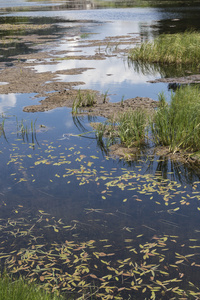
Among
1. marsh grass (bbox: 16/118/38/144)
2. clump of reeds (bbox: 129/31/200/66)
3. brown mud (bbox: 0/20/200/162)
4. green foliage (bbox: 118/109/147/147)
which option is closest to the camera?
green foliage (bbox: 118/109/147/147)

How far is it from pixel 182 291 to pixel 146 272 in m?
0.51

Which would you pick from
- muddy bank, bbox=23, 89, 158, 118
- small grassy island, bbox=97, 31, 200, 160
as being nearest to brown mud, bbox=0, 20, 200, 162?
muddy bank, bbox=23, 89, 158, 118

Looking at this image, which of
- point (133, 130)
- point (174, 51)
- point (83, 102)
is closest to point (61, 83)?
point (83, 102)

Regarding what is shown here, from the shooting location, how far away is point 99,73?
56.7ft

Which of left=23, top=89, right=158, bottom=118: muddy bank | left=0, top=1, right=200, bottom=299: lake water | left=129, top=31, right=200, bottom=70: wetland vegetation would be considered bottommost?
left=0, top=1, right=200, bottom=299: lake water

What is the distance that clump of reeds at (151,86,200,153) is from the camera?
828 centimetres

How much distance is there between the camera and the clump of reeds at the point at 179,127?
8.28m

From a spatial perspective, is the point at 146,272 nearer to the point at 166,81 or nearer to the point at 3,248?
the point at 3,248

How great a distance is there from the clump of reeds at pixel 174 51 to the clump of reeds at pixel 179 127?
9716 mm

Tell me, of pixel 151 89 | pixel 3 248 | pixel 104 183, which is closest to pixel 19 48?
pixel 151 89

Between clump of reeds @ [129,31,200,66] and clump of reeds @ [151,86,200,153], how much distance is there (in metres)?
9.72

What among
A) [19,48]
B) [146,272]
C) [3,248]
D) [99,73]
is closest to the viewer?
[146,272]

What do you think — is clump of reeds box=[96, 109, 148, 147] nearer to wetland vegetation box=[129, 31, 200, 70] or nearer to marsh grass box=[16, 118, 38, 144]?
marsh grass box=[16, 118, 38, 144]

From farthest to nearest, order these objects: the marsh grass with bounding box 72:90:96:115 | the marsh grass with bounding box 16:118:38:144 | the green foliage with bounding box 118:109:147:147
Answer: the marsh grass with bounding box 72:90:96:115
the marsh grass with bounding box 16:118:38:144
the green foliage with bounding box 118:109:147:147
